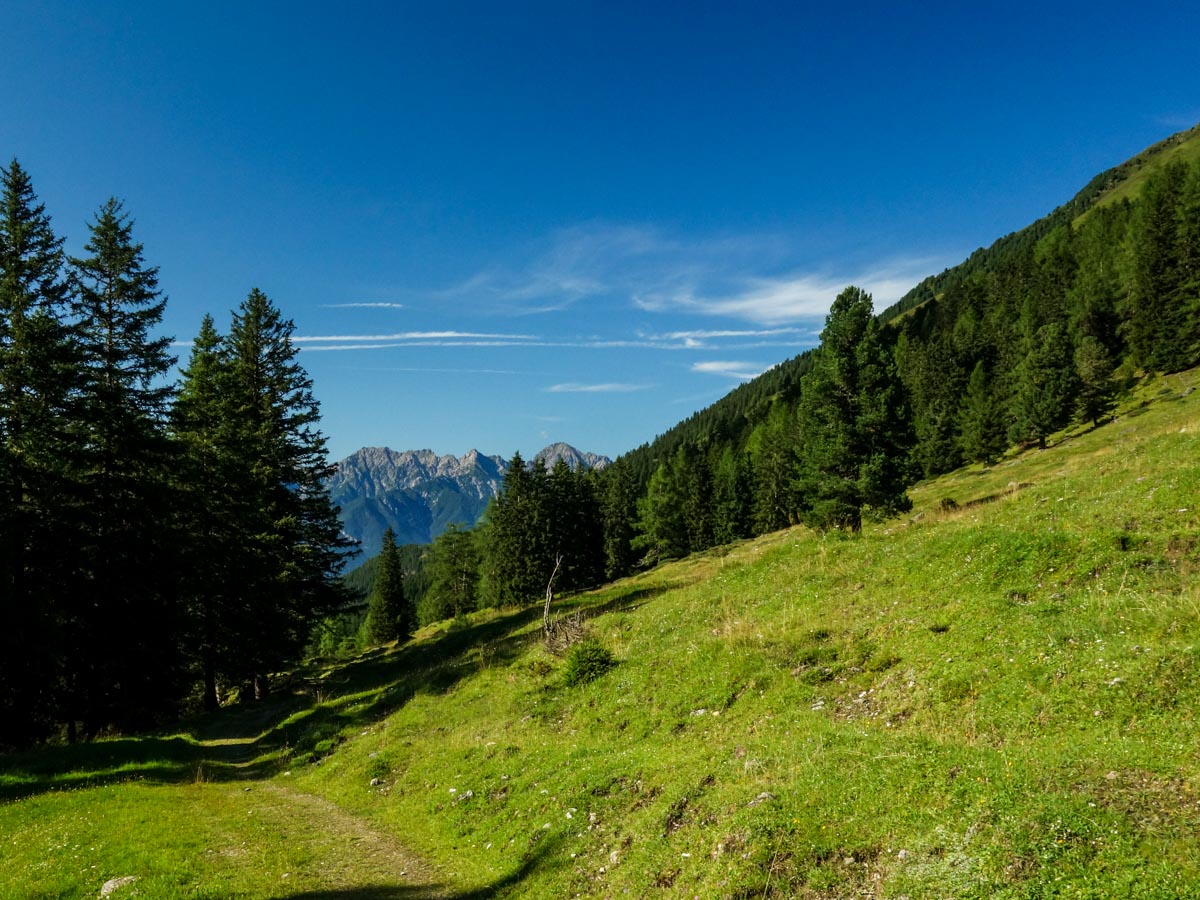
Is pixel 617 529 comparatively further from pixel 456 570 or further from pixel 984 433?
pixel 984 433

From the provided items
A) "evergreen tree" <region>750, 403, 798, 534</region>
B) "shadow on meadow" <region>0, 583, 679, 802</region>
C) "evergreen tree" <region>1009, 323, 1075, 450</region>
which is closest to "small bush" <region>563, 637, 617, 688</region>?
"shadow on meadow" <region>0, 583, 679, 802</region>

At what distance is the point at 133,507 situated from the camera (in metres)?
25.3

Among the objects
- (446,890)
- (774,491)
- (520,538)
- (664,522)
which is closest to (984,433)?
(774,491)

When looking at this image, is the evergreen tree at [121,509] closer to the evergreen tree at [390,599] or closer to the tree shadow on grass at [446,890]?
the tree shadow on grass at [446,890]

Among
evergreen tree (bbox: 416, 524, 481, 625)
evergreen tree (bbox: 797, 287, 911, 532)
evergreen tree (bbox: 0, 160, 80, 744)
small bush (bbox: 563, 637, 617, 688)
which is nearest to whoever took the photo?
small bush (bbox: 563, 637, 617, 688)

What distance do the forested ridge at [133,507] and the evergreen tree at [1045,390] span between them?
72.6 metres

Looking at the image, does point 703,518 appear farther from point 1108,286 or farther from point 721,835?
point 721,835

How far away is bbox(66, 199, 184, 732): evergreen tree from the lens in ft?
78.0

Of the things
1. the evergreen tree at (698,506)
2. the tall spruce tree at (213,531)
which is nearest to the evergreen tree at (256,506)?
the tall spruce tree at (213,531)

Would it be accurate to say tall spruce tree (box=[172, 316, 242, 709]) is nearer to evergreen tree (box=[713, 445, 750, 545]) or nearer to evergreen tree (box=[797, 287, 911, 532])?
evergreen tree (box=[797, 287, 911, 532])

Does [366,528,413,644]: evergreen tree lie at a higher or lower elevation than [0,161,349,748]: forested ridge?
lower

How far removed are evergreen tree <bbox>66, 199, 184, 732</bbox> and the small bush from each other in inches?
836

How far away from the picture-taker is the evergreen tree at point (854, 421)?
26.8 meters

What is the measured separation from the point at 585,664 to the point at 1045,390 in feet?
227
